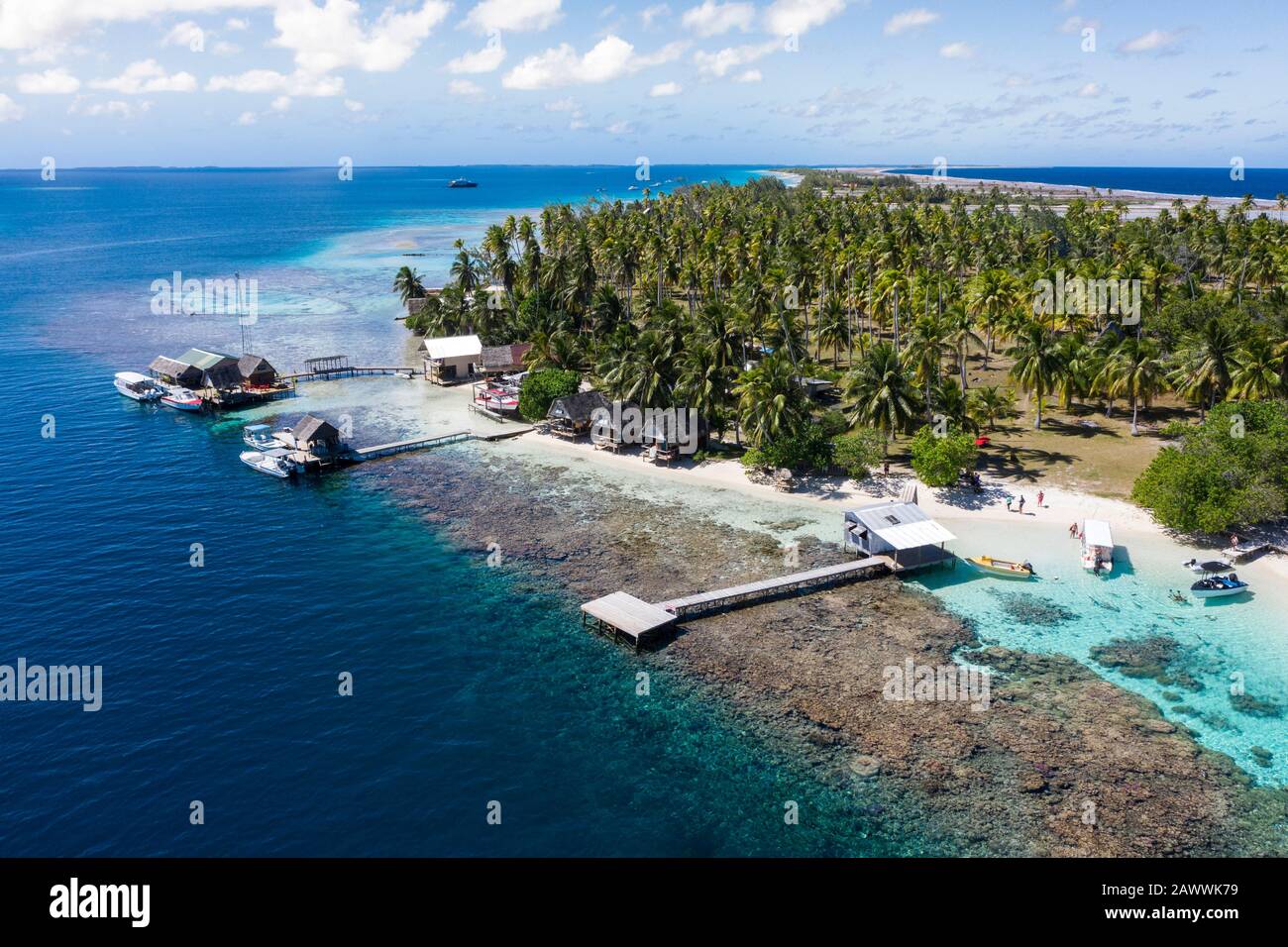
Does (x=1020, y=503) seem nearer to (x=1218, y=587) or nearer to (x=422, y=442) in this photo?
(x=1218, y=587)

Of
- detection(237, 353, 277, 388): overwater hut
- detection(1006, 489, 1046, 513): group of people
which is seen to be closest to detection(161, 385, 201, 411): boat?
Answer: detection(237, 353, 277, 388): overwater hut

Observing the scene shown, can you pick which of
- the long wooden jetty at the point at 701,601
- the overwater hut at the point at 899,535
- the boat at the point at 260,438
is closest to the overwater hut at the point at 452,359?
the boat at the point at 260,438

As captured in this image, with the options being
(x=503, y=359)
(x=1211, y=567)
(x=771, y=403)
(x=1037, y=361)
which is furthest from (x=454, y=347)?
(x=1211, y=567)

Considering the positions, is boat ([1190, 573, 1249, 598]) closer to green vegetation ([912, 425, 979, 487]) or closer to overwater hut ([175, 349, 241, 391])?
green vegetation ([912, 425, 979, 487])
